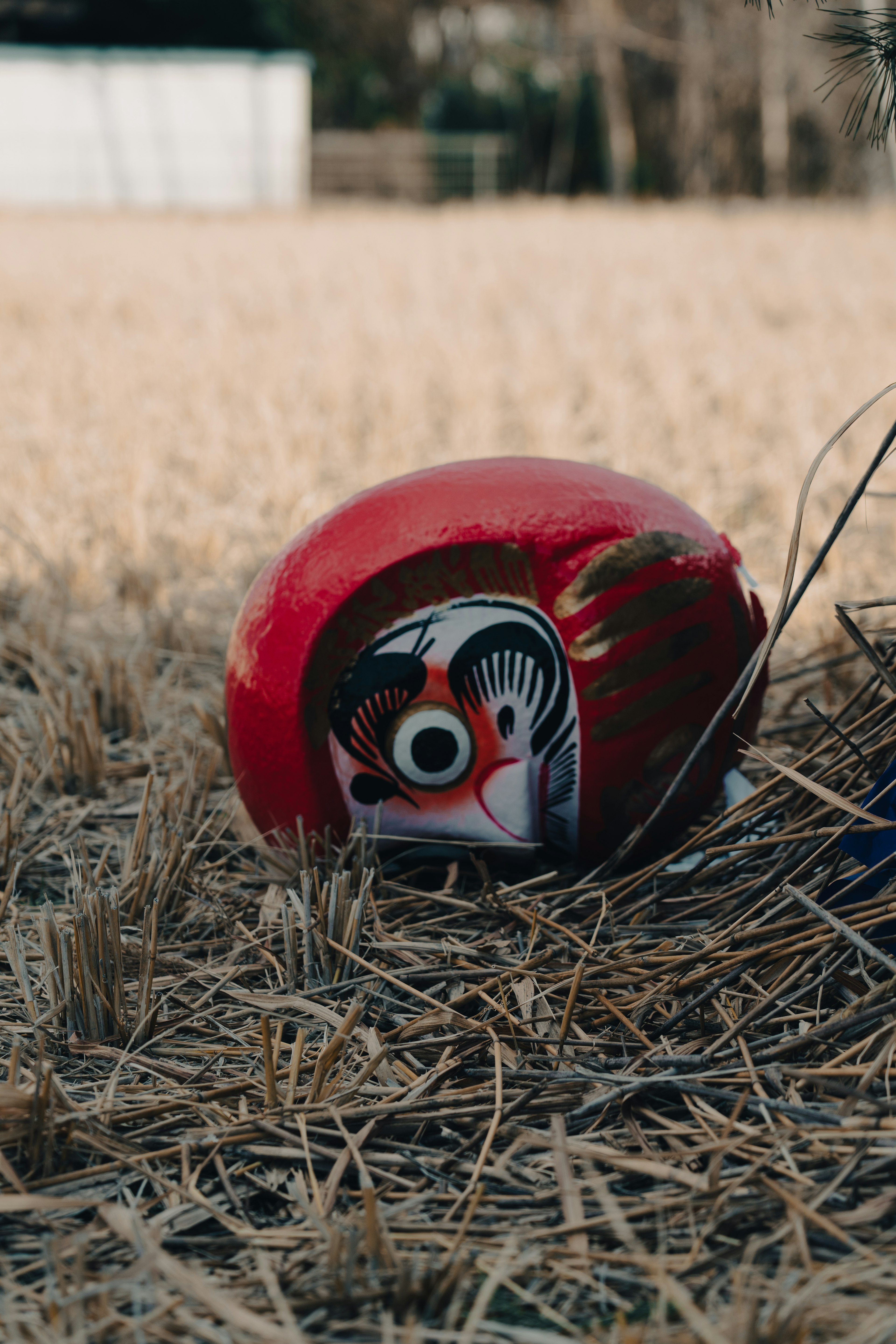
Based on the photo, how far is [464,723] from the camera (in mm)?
1608

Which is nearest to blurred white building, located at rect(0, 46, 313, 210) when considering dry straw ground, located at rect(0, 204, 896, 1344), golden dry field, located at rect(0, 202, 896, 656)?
golden dry field, located at rect(0, 202, 896, 656)

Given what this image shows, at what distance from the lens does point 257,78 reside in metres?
22.3

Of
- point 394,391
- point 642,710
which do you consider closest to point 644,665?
point 642,710

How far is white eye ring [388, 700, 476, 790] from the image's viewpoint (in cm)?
160

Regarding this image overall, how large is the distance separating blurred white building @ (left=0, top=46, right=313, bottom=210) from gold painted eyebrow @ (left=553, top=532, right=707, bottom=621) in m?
22.6

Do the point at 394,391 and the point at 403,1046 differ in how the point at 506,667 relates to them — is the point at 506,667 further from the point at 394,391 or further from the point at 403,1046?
the point at 394,391

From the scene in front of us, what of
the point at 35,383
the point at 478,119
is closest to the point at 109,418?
the point at 35,383

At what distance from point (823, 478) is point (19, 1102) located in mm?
3526

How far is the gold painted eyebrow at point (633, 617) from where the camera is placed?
1589mm

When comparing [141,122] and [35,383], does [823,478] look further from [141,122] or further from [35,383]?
[141,122]

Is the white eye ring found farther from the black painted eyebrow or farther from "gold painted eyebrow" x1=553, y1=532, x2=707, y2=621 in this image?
"gold painted eyebrow" x1=553, y1=532, x2=707, y2=621

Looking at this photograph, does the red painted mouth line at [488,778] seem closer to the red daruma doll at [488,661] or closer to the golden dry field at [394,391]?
the red daruma doll at [488,661]

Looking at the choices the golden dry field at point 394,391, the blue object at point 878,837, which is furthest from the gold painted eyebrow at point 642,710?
the golden dry field at point 394,391

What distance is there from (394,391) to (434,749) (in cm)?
370
